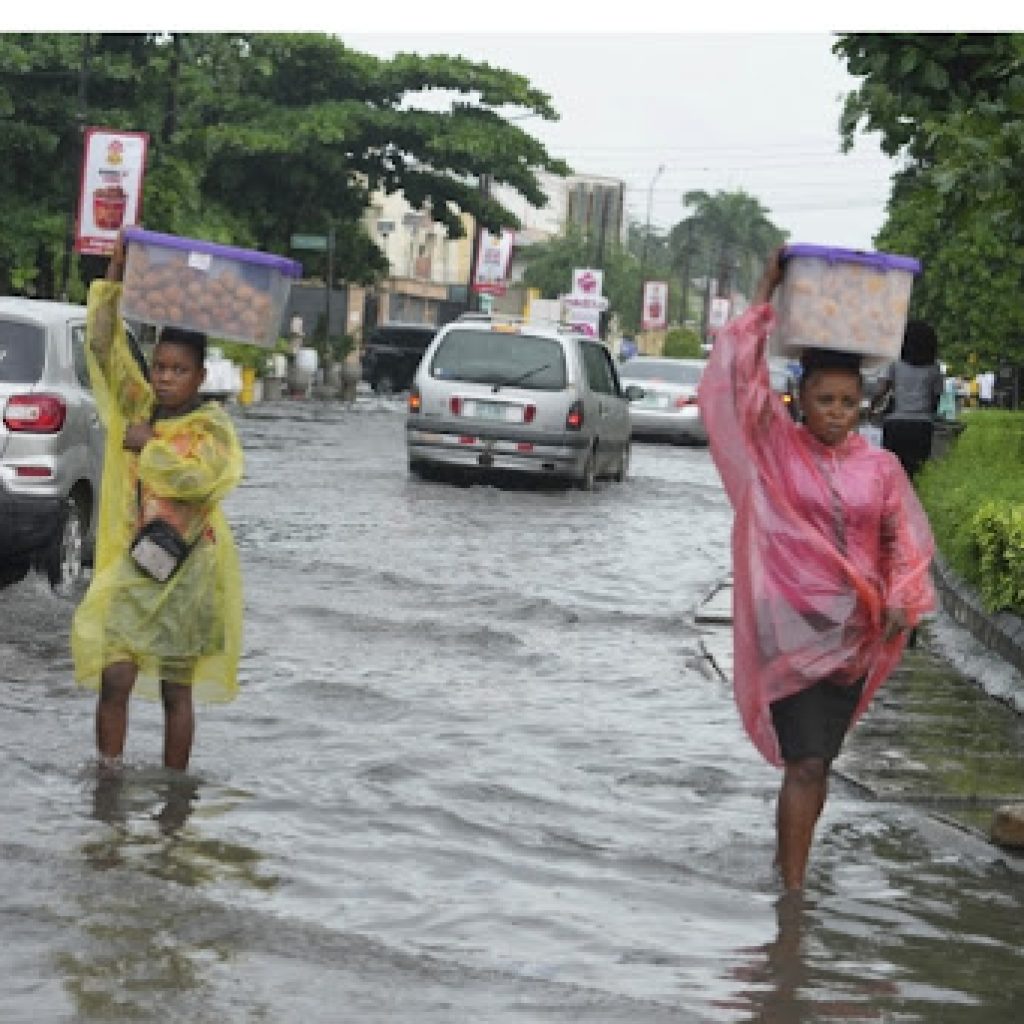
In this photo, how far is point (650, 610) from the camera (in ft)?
49.8

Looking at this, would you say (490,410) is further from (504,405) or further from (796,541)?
(796,541)

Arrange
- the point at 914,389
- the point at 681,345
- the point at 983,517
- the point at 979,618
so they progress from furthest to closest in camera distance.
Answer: the point at 681,345 → the point at 914,389 → the point at 983,517 → the point at 979,618

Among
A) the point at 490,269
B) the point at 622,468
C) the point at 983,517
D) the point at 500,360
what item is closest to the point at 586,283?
the point at 490,269

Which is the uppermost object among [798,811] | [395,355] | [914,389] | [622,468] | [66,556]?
[914,389]

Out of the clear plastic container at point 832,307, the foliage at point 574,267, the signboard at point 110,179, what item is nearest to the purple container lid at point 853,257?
the clear plastic container at point 832,307

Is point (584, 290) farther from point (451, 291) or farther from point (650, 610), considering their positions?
point (650, 610)

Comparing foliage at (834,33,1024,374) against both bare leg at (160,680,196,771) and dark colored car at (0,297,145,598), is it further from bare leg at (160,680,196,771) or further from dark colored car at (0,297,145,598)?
bare leg at (160,680,196,771)

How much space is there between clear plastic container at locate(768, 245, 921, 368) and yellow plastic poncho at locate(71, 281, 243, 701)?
180 cm

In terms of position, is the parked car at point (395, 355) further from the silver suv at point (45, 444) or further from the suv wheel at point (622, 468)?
the silver suv at point (45, 444)

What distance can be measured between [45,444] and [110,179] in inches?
602

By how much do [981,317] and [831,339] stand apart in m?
49.7

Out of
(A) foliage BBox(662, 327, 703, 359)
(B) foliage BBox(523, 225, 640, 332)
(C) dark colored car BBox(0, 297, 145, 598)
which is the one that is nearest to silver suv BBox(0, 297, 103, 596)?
(C) dark colored car BBox(0, 297, 145, 598)

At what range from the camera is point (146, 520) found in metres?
8.11

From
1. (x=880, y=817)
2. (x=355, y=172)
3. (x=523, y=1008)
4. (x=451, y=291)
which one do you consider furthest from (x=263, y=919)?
(x=451, y=291)
